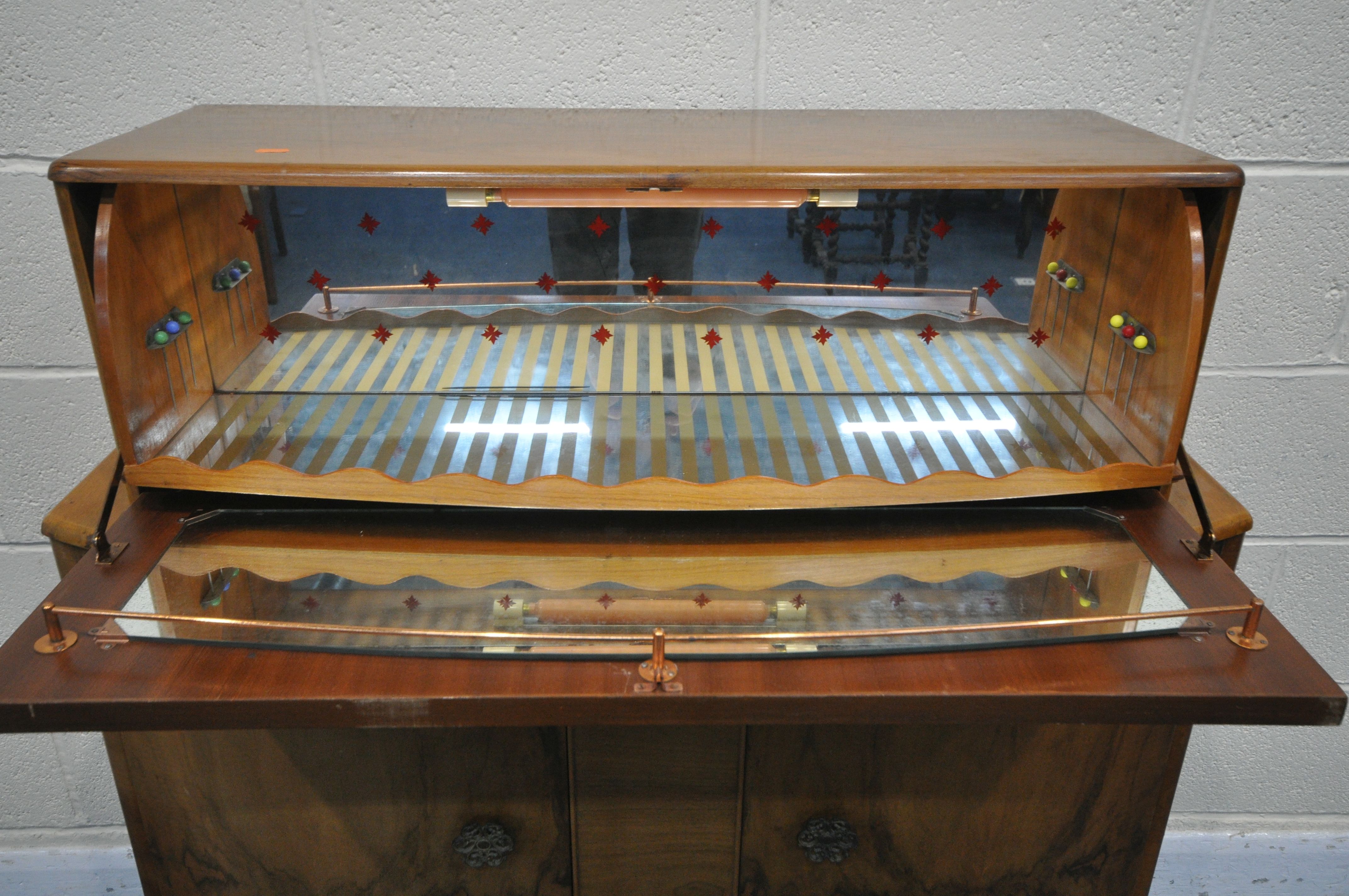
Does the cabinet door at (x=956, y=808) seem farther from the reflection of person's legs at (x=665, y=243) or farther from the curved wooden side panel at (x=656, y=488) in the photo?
the reflection of person's legs at (x=665, y=243)

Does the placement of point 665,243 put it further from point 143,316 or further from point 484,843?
point 484,843

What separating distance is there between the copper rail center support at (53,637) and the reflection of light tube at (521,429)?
46 cm

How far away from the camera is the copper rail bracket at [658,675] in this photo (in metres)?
0.93

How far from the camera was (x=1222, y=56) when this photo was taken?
4.60 ft

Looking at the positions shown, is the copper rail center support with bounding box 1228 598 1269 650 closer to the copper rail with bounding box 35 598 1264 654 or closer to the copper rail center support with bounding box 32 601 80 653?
the copper rail with bounding box 35 598 1264 654

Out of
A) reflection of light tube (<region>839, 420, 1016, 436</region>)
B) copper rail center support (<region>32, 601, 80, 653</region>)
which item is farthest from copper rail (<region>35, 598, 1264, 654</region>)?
reflection of light tube (<region>839, 420, 1016, 436</region>)

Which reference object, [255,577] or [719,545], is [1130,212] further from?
[255,577]

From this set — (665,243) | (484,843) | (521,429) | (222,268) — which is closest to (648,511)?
(521,429)

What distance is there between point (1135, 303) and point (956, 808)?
0.64 meters

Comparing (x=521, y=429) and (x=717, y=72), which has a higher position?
(x=717, y=72)

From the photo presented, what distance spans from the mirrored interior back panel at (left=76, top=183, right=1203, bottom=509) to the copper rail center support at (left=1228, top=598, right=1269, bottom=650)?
204 mm

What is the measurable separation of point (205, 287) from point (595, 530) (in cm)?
56

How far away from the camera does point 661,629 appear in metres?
0.95

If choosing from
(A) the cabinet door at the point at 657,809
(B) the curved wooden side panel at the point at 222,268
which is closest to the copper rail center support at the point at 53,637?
(B) the curved wooden side panel at the point at 222,268
